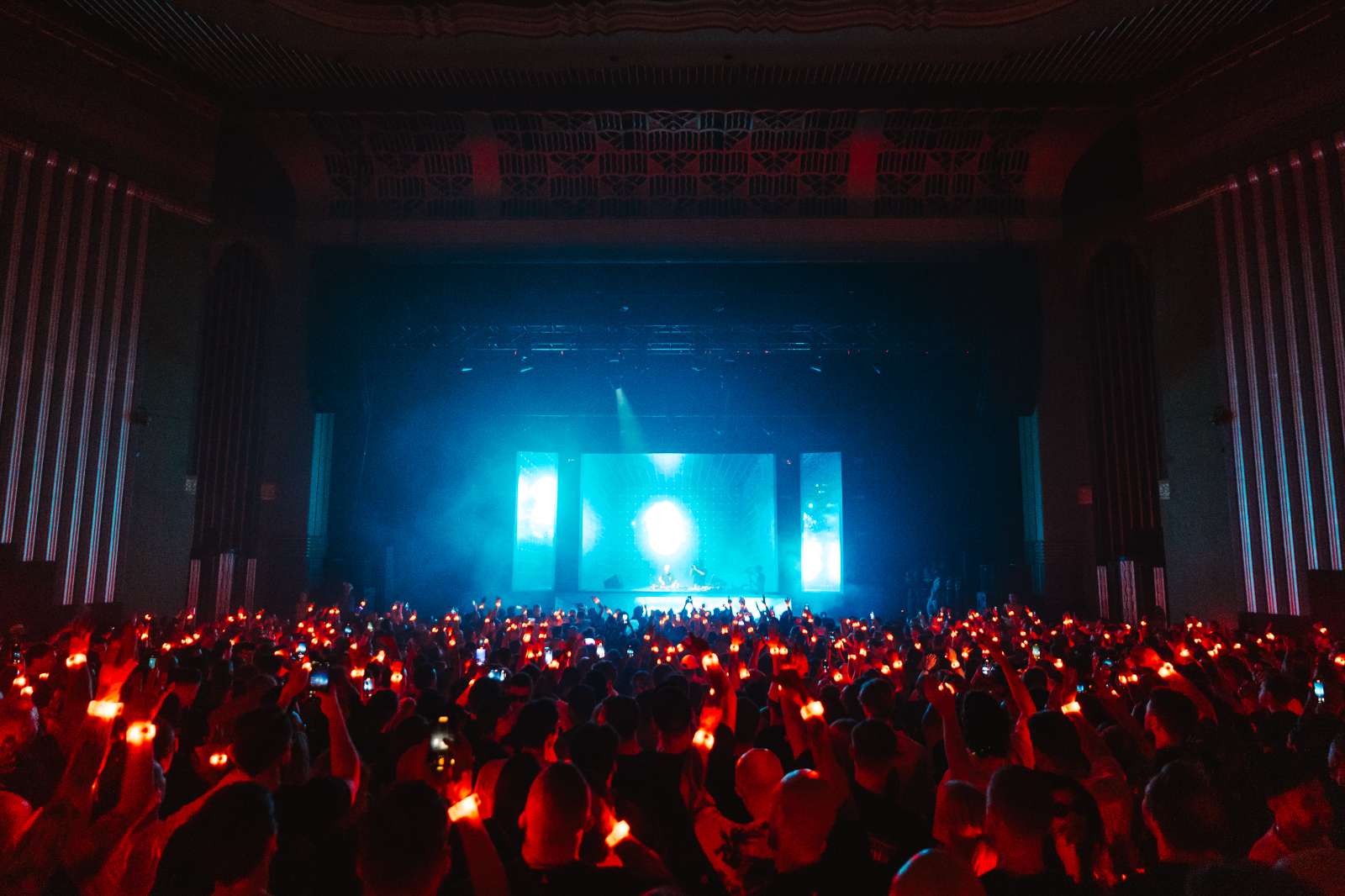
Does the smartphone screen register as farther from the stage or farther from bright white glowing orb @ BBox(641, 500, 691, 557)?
bright white glowing orb @ BBox(641, 500, 691, 557)

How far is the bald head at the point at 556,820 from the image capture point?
2641mm

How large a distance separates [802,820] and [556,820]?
741 mm

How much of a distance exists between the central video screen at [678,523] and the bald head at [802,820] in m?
21.6

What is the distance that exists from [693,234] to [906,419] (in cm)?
676

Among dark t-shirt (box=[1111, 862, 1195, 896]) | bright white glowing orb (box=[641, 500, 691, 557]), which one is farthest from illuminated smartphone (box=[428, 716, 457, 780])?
bright white glowing orb (box=[641, 500, 691, 557])

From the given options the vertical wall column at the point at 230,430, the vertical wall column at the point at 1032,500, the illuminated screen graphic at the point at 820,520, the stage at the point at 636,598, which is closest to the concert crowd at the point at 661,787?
the vertical wall column at the point at 230,430

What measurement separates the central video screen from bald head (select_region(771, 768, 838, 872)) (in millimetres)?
21594

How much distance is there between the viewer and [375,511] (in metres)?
20.4

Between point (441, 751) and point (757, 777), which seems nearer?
point (441, 751)

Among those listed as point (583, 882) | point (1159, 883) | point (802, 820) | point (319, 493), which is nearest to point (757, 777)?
point (802, 820)

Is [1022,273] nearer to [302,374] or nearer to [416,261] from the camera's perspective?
[416,261]

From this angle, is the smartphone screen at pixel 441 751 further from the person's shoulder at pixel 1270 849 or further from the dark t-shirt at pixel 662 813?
the person's shoulder at pixel 1270 849

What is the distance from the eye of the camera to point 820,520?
75.8 ft

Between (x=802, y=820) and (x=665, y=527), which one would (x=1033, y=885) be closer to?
(x=802, y=820)
